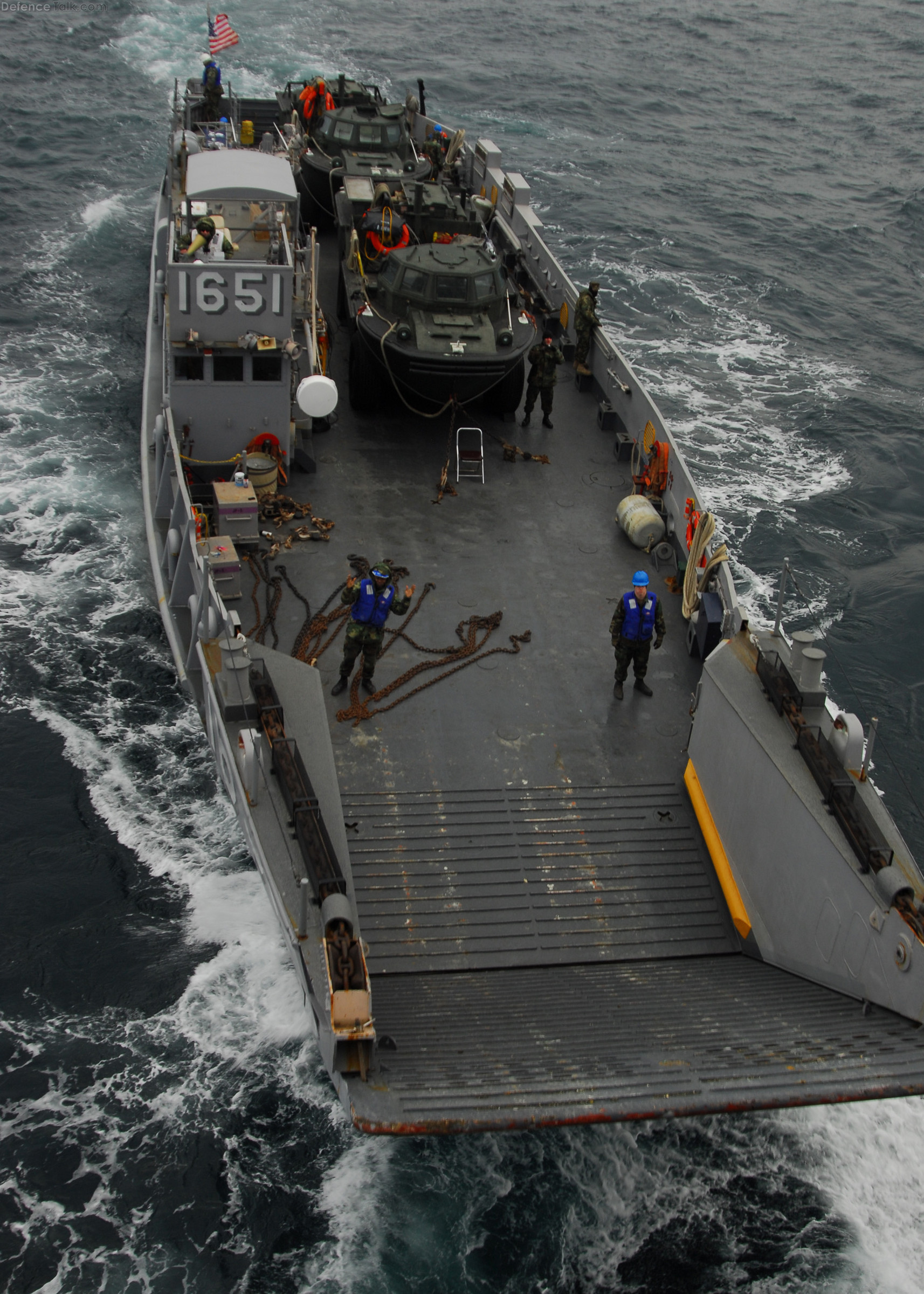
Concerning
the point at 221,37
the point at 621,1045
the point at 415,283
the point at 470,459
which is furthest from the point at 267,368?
the point at 221,37

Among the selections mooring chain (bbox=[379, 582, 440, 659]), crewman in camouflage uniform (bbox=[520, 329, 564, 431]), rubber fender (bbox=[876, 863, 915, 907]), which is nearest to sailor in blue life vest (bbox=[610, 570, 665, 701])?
mooring chain (bbox=[379, 582, 440, 659])

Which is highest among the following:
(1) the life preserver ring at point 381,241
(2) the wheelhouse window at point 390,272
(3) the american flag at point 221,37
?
(3) the american flag at point 221,37

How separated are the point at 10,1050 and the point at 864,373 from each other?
21495 mm

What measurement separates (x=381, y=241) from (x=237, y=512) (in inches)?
242

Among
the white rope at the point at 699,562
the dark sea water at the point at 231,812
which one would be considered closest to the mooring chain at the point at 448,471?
the white rope at the point at 699,562

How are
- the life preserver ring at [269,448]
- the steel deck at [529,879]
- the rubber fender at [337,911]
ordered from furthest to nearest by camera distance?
the life preserver ring at [269,448] < the steel deck at [529,879] < the rubber fender at [337,911]

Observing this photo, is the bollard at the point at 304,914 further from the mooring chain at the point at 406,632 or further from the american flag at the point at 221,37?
the american flag at the point at 221,37

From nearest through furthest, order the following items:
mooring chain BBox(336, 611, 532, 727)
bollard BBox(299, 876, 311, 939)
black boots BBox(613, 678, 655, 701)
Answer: bollard BBox(299, 876, 311, 939) < mooring chain BBox(336, 611, 532, 727) < black boots BBox(613, 678, 655, 701)

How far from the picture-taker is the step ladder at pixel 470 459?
15.2m

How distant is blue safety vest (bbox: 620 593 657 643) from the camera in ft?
36.4

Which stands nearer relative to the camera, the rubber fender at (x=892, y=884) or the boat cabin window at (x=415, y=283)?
the rubber fender at (x=892, y=884)

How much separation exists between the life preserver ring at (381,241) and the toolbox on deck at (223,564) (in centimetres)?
673

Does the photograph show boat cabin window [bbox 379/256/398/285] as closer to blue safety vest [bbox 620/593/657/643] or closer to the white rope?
the white rope

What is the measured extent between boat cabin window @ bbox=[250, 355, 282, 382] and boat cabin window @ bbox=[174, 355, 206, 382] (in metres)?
0.59
